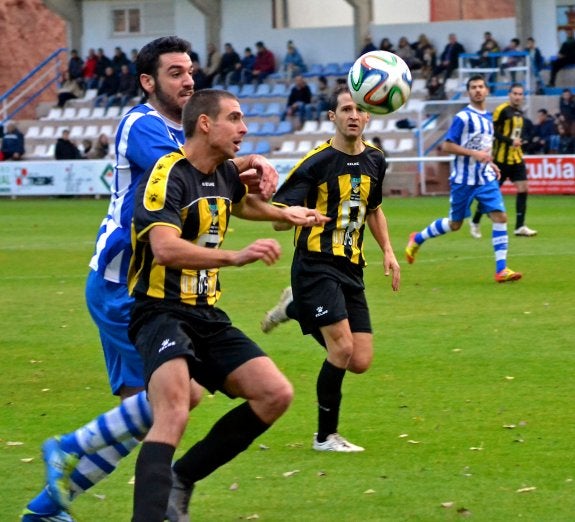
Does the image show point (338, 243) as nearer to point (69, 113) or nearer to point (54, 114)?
point (69, 113)

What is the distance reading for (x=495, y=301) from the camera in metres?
13.3

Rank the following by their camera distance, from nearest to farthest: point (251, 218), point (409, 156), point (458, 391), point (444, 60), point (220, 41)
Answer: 1. point (251, 218)
2. point (458, 391)
3. point (409, 156)
4. point (444, 60)
5. point (220, 41)

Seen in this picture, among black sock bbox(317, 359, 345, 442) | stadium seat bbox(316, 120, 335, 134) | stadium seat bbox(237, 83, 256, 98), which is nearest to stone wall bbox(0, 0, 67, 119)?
stadium seat bbox(237, 83, 256, 98)

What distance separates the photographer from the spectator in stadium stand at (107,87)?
3903 centimetres

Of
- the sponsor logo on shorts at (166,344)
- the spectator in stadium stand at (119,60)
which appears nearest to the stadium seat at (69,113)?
the spectator in stadium stand at (119,60)

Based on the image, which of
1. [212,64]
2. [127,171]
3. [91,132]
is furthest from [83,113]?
[127,171]

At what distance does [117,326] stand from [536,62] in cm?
2876

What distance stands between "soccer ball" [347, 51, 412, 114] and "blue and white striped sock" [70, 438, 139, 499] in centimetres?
334

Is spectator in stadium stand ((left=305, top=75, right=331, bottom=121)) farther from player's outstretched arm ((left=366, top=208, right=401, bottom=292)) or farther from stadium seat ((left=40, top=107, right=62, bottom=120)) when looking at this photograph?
player's outstretched arm ((left=366, top=208, right=401, bottom=292))

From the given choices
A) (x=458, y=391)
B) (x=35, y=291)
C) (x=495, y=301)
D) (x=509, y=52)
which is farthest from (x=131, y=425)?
(x=509, y=52)

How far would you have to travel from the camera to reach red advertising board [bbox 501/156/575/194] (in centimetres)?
2794

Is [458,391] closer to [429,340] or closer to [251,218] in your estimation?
[429,340]

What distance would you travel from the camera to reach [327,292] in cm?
750

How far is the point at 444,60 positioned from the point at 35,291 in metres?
21.3
